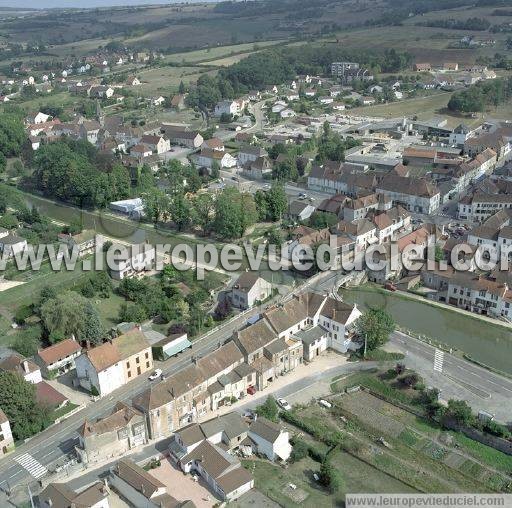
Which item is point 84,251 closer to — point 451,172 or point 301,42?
point 451,172

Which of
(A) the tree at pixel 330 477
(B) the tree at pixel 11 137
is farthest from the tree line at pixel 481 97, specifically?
(A) the tree at pixel 330 477

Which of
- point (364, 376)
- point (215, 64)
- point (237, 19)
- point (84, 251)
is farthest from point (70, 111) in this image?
point (237, 19)

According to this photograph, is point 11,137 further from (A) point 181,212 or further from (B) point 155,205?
(A) point 181,212

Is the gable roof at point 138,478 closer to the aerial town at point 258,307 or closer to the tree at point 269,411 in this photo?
the aerial town at point 258,307

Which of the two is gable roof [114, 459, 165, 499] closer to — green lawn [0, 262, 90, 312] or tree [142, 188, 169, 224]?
green lawn [0, 262, 90, 312]

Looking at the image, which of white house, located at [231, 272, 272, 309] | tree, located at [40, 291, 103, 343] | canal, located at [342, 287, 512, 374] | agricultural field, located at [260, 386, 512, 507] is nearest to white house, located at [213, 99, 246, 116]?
white house, located at [231, 272, 272, 309]
